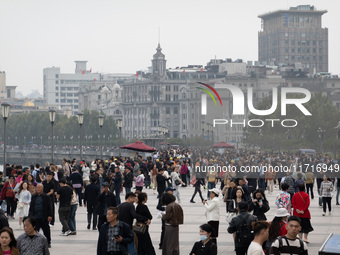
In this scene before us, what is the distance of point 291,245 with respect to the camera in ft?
40.5

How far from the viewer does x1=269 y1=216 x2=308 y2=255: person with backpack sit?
12.3 meters

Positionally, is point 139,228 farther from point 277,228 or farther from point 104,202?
point 104,202

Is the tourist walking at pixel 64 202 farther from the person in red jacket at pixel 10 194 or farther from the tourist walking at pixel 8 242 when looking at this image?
the tourist walking at pixel 8 242

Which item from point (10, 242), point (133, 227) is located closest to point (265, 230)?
point (10, 242)

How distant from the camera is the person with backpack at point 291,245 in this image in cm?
1228

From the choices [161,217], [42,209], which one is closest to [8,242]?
[42,209]

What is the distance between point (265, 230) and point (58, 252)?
801cm

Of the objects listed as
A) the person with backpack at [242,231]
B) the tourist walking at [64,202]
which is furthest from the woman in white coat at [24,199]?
the person with backpack at [242,231]

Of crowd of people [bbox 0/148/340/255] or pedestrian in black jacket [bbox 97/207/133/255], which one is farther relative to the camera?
pedestrian in black jacket [bbox 97/207/133/255]

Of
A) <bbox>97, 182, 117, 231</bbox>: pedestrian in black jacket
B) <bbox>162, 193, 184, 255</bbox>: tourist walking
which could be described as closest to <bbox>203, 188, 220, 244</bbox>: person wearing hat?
<bbox>162, 193, 184, 255</bbox>: tourist walking

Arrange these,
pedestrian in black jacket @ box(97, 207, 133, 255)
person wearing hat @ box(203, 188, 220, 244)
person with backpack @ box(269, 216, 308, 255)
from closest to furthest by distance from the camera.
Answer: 1. person with backpack @ box(269, 216, 308, 255)
2. pedestrian in black jacket @ box(97, 207, 133, 255)
3. person wearing hat @ box(203, 188, 220, 244)

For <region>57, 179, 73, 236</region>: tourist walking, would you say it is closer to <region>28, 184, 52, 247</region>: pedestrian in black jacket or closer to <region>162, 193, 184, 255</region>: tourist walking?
<region>28, 184, 52, 247</region>: pedestrian in black jacket

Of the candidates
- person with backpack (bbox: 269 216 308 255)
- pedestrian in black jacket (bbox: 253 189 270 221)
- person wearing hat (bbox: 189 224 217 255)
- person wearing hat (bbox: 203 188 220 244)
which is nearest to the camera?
person with backpack (bbox: 269 216 308 255)

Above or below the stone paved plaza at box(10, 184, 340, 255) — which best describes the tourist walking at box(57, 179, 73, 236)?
above
